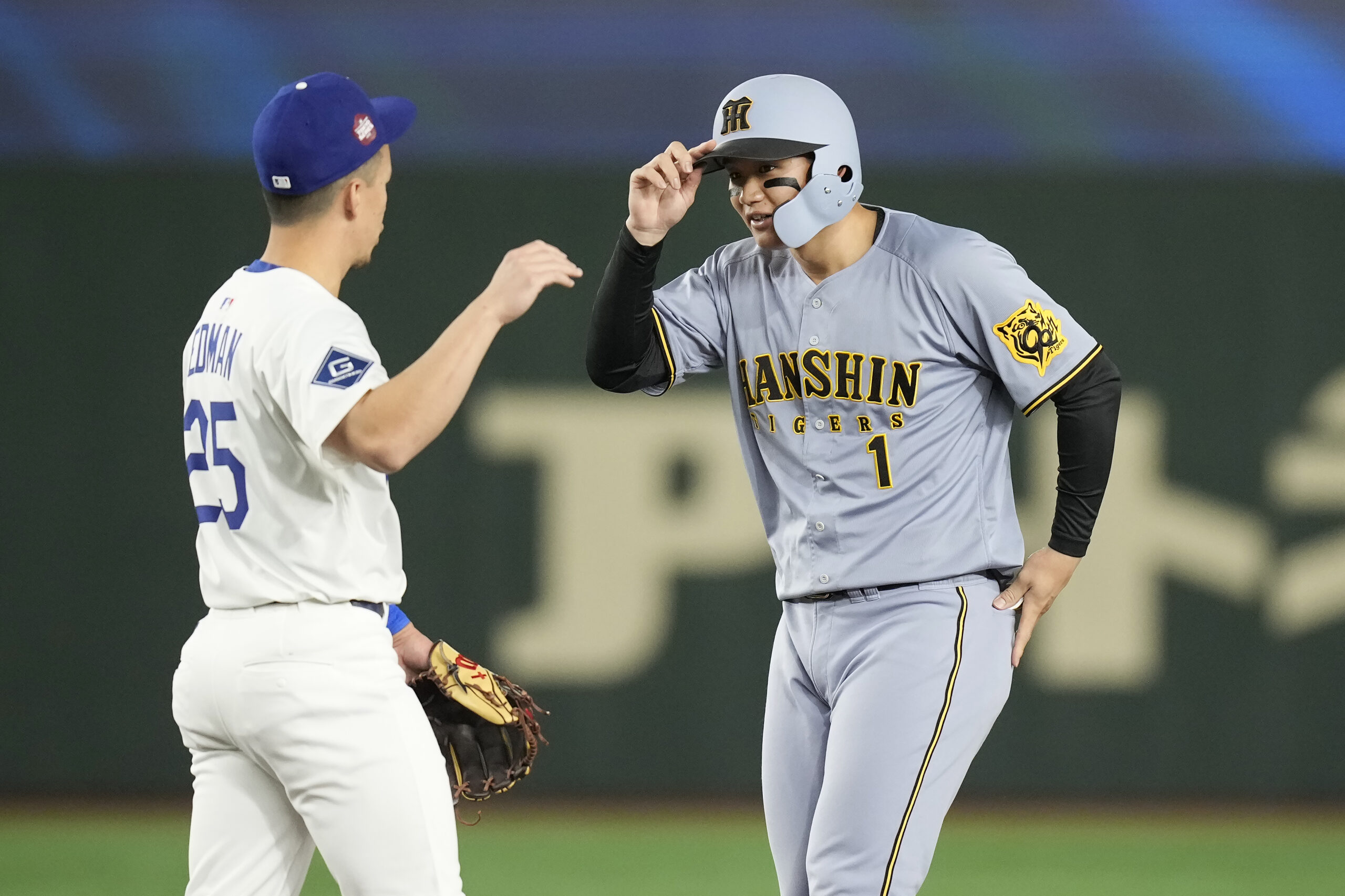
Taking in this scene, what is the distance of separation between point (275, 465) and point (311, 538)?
0.44 ft

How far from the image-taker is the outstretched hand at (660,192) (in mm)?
3166

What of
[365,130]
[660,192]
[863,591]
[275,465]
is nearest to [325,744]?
[275,465]

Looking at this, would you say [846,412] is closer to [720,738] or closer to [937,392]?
[937,392]

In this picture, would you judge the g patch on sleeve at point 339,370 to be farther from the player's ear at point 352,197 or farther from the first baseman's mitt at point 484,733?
the first baseman's mitt at point 484,733

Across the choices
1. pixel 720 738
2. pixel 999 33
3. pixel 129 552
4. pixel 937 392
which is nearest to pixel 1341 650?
pixel 720 738

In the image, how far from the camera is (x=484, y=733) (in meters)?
2.96

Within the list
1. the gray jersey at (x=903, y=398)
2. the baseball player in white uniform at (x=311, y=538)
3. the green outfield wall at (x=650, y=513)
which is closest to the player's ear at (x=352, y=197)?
the baseball player in white uniform at (x=311, y=538)

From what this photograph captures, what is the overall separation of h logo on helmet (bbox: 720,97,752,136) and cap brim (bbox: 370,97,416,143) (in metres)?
0.72

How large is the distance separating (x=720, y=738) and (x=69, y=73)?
4.40 meters

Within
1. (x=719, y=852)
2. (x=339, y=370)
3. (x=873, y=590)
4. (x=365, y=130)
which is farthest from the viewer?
(x=719, y=852)

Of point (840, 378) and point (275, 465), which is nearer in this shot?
point (275, 465)

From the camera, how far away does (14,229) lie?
641 cm

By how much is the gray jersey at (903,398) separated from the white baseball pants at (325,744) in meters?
1.02

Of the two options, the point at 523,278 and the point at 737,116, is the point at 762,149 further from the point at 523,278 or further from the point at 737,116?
the point at 523,278
